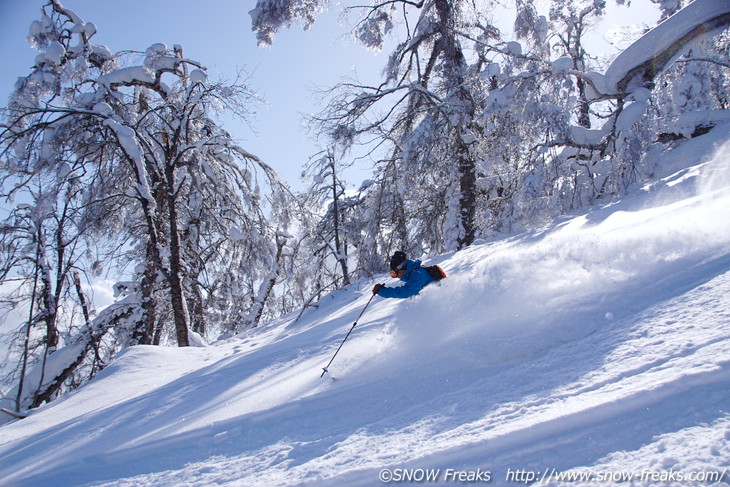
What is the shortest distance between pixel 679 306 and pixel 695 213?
174 cm

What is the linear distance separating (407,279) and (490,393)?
8.49ft

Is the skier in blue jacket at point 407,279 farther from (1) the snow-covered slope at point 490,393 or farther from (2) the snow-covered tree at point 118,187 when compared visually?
(2) the snow-covered tree at point 118,187

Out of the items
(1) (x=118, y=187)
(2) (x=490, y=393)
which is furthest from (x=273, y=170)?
(2) (x=490, y=393)

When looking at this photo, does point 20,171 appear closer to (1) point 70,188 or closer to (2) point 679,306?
(1) point 70,188

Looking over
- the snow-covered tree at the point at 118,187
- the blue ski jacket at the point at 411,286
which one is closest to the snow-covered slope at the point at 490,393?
the blue ski jacket at the point at 411,286

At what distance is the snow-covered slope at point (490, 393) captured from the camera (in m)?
1.76

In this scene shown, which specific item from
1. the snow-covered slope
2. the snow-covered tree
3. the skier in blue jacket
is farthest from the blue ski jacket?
the snow-covered tree

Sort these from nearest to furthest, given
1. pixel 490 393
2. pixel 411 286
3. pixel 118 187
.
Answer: pixel 490 393
pixel 411 286
pixel 118 187

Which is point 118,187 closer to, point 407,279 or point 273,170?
point 273,170

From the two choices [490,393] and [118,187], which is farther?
[118,187]

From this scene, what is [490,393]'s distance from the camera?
8.05 ft

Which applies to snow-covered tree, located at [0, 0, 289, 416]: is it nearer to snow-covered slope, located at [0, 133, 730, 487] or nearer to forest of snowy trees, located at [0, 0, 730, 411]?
forest of snowy trees, located at [0, 0, 730, 411]

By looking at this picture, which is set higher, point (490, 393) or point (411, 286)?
point (411, 286)

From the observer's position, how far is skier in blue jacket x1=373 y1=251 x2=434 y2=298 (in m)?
4.89
